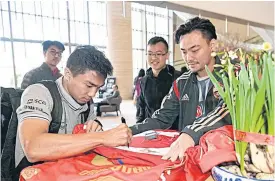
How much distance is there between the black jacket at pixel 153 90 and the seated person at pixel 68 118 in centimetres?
101

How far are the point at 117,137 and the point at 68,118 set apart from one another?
0.35 metres

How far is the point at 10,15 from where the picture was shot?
10.8 metres

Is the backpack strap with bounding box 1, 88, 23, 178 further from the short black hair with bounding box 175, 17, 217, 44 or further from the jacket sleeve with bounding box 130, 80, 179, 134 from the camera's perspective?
the short black hair with bounding box 175, 17, 217, 44

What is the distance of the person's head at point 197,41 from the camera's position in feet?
4.71

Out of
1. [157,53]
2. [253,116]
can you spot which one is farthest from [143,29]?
[253,116]

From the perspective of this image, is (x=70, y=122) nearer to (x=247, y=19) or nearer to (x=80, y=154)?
(x=80, y=154)

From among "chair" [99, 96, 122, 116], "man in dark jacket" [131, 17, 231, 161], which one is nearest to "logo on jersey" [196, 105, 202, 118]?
"man in dark jacket" [131, 17, 231, 161]

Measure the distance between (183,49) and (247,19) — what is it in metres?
3.98

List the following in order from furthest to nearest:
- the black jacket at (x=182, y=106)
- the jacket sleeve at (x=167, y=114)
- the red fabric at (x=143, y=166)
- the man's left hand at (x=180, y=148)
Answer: the jacket sleeve at (x=167, y=114), the black jacket at (x=182, y=106), the man's left hand at (x=180, y=148), the red fabric at (x=143, y=166)

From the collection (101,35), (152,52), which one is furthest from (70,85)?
(101,35)

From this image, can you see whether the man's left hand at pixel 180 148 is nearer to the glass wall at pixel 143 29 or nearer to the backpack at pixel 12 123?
the backpack at pixel 12 123

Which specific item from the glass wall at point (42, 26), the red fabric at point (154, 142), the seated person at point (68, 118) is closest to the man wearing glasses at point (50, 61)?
the seated person at point (68, 118)

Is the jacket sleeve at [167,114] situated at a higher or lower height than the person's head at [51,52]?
lower

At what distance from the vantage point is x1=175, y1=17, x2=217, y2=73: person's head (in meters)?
1.43
